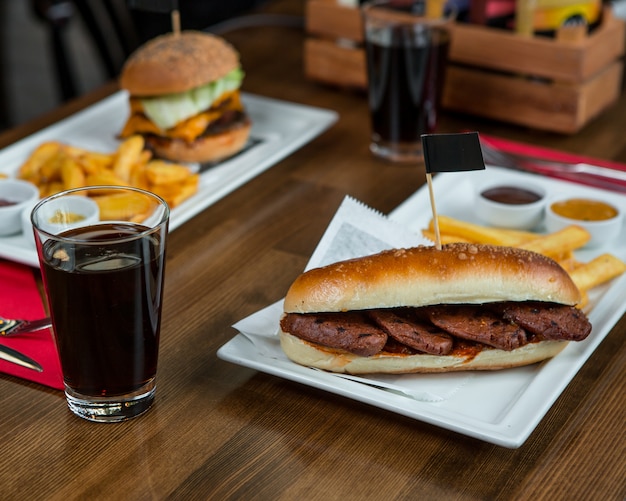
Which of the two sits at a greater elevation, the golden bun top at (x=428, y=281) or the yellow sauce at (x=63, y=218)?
the yellow sauce at (x=63, y=218)

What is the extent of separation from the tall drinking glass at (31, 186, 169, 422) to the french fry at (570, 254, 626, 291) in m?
0.84

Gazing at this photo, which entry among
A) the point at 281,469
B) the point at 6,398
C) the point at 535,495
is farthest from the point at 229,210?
the point at 535,495

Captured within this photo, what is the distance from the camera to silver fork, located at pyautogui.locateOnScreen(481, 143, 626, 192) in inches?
91.4

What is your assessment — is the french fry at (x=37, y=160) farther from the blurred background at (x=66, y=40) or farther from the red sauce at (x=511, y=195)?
the blurred background at (x=66, y=40)

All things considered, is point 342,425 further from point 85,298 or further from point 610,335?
point 610,335

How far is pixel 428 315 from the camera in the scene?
59.4 inches

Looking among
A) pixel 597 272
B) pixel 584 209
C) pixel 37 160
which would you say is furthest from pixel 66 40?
pixel 597 272

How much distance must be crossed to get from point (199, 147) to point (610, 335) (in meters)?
1.29

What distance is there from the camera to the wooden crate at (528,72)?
2578 mm

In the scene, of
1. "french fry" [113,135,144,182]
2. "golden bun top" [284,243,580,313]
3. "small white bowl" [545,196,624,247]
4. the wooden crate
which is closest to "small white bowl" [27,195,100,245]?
"golden bun top" [284,243,580,313]

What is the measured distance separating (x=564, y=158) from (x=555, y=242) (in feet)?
2.23

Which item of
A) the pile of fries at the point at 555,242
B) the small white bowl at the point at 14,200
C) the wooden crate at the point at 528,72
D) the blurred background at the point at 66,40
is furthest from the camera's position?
the blurred background at the point at 66,40

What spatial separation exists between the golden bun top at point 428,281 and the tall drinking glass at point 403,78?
101 cm

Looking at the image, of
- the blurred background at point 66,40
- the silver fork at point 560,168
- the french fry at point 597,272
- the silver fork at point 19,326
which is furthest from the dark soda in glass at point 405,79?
the blurred background at point 66,40
